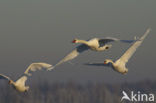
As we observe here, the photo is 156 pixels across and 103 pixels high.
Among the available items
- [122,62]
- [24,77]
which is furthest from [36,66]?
[122,62]

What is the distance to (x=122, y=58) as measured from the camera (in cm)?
4906

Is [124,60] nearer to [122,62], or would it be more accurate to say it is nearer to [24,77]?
[122,62]

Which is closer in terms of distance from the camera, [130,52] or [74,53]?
[74,53]

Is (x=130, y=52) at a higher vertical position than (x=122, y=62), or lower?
higher

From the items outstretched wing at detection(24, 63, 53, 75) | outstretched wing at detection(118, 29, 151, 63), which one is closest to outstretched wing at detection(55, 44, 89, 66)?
outstretched wing at detection(24, 63, 53, 75)

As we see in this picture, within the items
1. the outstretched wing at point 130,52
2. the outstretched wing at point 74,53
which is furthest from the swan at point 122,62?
the outstretched wing at point 74,53

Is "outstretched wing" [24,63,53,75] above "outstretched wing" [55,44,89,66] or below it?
below

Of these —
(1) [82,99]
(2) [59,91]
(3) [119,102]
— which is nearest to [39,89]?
(2) [59,91]

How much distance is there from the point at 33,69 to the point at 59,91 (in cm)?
13756

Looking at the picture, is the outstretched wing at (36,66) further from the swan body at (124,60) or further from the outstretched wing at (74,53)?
the swan body at (124,60)

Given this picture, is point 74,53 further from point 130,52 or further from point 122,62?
point 130,52

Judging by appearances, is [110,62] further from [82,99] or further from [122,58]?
[82,99]

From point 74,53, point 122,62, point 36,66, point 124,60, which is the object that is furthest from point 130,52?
point 36,66

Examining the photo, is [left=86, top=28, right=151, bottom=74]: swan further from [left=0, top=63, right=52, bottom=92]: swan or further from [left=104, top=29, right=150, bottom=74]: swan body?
[left=0, top=63, right=52, bottom=92]: swan
